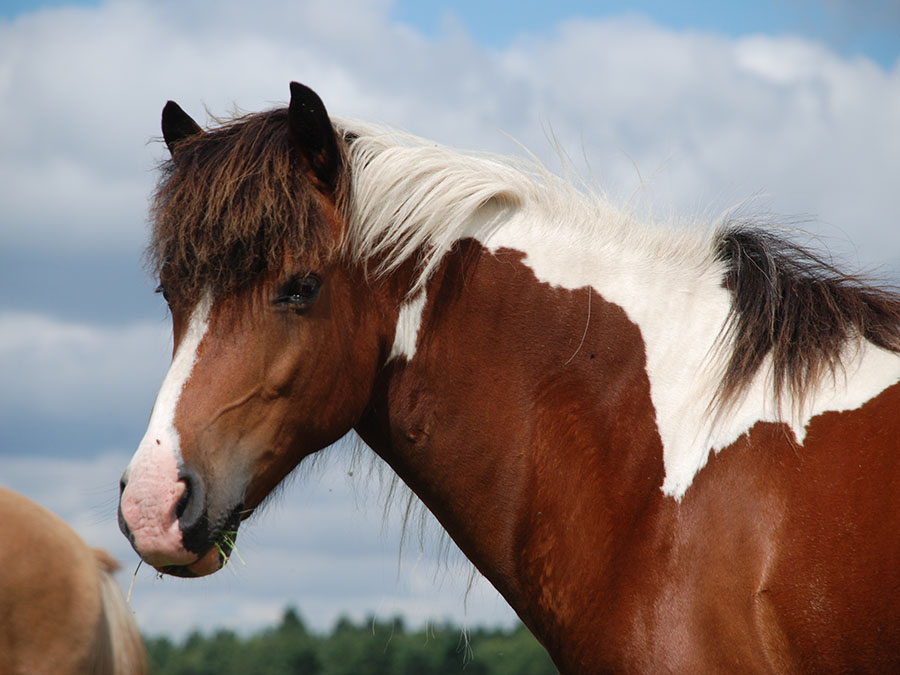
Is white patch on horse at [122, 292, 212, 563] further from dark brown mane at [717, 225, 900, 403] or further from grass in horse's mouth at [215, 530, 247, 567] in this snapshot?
dark brown mane at [717, 225, 900, 403]

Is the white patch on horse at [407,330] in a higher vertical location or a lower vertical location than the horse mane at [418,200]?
lower

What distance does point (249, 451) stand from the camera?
3.09 metres

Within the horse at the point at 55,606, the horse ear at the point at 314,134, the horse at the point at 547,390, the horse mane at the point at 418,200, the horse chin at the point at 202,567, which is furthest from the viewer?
the horse at the point at 55,606

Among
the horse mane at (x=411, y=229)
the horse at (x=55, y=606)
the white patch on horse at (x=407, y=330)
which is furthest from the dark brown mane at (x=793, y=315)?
the horse at (x=55, y=606)

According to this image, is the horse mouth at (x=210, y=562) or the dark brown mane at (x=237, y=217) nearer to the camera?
the horse mouth at (x=210, y=562)

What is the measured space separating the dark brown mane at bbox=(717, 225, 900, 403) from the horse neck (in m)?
0.39

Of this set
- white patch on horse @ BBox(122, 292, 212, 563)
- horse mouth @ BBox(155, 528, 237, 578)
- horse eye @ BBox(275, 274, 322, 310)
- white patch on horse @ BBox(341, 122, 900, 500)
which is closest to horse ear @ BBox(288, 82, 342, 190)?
white patch on horse @ BBox(341, 122, 900, 500)

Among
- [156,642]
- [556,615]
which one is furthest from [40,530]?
[156,642]

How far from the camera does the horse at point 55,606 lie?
21.7 ft

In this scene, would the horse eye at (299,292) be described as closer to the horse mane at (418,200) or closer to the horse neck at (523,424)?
the horse mane at (418,200)

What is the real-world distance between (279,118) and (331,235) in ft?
1.86

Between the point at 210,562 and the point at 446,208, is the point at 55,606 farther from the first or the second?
the point at 446,208

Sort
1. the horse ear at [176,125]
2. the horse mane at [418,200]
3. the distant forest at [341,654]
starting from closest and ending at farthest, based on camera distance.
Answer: the horse mane at [418,200], the horse ear at [176,125], the distant forest at [341,654]

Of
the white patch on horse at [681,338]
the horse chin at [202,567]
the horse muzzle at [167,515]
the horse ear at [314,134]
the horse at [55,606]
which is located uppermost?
the horse ear at [314,134]
